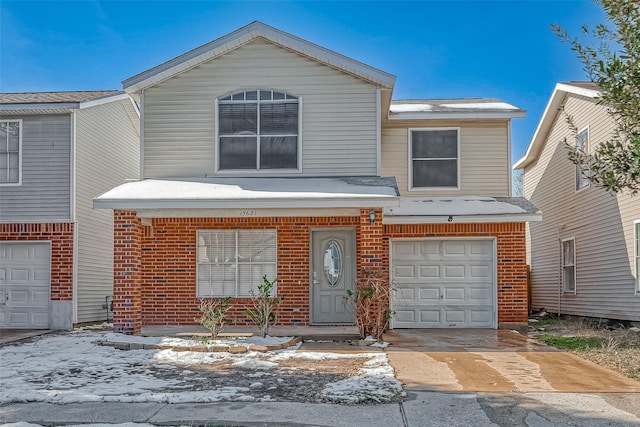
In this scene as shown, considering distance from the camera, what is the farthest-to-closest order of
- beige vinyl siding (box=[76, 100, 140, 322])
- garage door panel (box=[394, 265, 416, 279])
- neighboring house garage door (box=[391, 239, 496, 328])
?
beige vinyl siding (box=[76, 100, 140, 322]) < garage door panel (box=[394, 265, 416, 279]) < neighboring house garage door (box=[391, 239, 496, 328])

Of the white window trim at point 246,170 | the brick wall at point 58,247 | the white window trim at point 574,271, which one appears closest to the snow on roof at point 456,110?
the white window trim at point 246,170

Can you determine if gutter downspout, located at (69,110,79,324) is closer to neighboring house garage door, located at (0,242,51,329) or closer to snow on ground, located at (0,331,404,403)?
neighboring house garage door, located at (0,242,51,329)

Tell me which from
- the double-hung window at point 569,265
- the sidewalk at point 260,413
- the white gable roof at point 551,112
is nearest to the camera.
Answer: the sidewalk at point 260,413

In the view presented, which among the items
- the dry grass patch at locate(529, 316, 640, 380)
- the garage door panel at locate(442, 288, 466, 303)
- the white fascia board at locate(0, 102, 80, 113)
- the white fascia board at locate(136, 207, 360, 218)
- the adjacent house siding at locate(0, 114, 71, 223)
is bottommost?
the dry grass patch at locate(529, 316, 640, 380)

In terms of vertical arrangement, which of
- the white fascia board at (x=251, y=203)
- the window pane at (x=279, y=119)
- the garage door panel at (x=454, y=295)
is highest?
the window pane at (x=279, y=119)

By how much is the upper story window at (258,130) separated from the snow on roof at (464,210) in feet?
8.39

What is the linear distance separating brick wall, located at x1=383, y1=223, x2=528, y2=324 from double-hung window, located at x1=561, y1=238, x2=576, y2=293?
3.14m

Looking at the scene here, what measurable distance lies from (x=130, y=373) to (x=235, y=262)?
5475mm

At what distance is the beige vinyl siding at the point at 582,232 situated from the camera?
1420cm

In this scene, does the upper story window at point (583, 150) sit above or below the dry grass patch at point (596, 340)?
above

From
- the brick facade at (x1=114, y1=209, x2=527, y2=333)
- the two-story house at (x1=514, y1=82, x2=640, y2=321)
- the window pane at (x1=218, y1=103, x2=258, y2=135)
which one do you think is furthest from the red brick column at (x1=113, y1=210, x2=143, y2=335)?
the two-story house at (x1=514, y1=82, x2=640, y2=321)

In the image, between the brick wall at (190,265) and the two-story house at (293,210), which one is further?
the brick wall at (190,265)

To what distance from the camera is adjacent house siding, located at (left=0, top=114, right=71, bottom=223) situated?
15062 millimetres

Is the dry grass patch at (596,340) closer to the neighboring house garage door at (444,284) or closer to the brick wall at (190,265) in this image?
the neighboring house garage door at (444,284)
